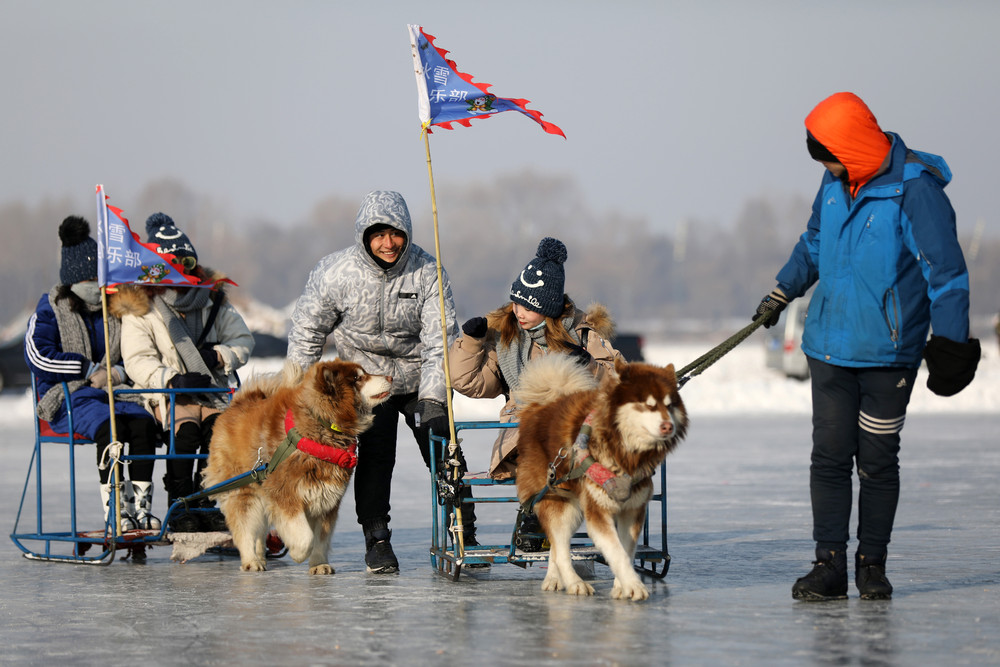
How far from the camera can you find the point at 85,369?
771cm

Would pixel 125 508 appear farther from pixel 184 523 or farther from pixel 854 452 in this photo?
pixel 854 452

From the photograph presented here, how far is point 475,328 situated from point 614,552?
1.44 metres

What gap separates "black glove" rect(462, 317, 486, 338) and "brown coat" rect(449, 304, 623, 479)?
0.04 metres

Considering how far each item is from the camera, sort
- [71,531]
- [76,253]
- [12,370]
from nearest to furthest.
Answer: [76,253] → [71,531] → [12,370]

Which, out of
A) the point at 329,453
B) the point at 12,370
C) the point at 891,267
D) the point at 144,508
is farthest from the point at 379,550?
the point at 12,370

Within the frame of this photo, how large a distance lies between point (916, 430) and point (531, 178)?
89.5 metres

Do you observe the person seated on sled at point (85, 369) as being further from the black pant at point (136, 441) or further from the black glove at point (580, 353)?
the black glove at point (580, 353)

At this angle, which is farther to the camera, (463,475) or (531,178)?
(531,178)

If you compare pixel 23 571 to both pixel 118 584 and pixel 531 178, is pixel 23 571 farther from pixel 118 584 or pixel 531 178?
pixel 531 178

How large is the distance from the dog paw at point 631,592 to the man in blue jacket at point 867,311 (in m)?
0.67

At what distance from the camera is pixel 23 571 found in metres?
7.04

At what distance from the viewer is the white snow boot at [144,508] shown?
761 cm

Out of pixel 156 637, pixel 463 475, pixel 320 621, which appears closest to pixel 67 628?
pixel 156 637

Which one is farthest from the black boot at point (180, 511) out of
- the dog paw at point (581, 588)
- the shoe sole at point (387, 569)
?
the dog paw at point (581, 588)
